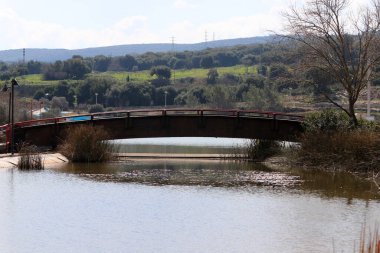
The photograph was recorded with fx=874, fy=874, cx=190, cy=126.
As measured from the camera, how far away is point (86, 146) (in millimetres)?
47344

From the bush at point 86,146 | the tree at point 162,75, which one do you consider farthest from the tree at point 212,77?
the bush at point 86,146

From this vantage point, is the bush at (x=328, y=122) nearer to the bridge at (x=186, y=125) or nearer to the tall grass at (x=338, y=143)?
the tall grass at (x=338, y=143)

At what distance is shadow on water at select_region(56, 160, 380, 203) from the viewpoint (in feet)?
120

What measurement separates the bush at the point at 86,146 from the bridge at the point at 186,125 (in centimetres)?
323

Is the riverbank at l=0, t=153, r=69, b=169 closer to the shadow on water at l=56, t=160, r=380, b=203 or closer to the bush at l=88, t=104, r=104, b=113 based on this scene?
the shadow on water at l=56, t=160, r=380, b=203

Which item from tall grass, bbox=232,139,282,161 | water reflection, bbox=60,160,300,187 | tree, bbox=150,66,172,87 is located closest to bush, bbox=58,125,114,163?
water reflection, bbox=60,160,300,187

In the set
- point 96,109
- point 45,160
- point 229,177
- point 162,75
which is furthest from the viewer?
point 162,75

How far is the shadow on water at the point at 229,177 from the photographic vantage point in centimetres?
3666

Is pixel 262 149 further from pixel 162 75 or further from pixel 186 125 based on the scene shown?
pixel 162 75

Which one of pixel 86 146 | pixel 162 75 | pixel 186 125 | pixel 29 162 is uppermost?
pixel 162 75

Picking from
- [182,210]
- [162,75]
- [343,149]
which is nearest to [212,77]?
[162,75]

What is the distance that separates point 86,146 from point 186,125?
7444 millimetres

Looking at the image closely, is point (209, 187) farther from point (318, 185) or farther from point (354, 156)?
point (354, 156)

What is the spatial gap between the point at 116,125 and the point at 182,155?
5429mm
